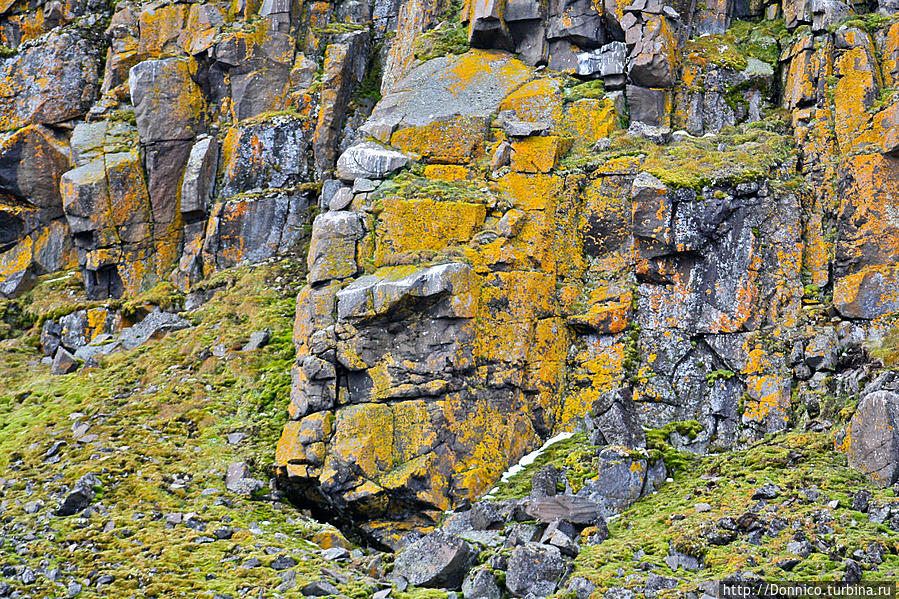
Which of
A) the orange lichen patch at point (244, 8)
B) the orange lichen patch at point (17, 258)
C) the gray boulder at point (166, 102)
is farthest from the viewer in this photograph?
the orange lichen patch at point (244, 8)

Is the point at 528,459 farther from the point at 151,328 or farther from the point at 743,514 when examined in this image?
the point at 151,328

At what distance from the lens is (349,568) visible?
17359 millimetres

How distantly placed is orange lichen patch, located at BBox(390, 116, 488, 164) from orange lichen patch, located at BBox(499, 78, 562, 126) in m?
1.11

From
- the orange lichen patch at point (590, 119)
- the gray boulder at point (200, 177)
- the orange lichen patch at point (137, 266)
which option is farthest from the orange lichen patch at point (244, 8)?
the orange lichen patch at point (590, 119)

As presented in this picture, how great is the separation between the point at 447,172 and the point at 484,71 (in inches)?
172

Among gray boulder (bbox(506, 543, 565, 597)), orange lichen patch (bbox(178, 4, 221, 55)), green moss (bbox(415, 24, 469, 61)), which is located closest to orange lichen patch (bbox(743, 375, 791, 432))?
gray boulder (bbox(506, 543, 565, 597))

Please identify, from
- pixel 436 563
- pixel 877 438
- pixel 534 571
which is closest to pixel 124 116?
pixel 436 563

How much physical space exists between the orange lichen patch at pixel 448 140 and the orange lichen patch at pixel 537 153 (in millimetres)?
1087

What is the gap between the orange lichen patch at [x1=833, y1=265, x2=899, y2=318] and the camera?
20.5m

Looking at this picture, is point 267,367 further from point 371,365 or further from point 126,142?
point 126,142

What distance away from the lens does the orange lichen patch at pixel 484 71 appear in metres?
25.6

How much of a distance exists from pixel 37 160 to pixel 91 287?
17.2 ft

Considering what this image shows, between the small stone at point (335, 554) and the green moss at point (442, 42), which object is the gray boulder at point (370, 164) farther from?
the small stone at point (335, 554)

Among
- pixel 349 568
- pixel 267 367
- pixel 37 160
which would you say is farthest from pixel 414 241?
pixel 37 160
